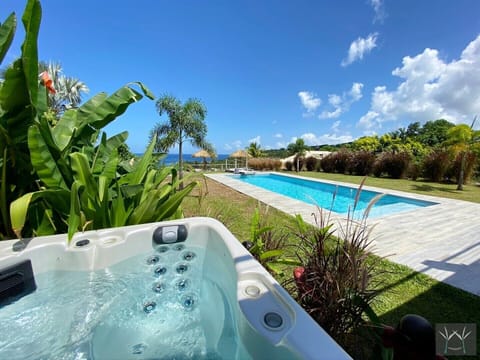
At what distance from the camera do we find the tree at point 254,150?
29.0 meters

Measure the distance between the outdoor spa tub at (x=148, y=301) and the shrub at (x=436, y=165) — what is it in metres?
14.6

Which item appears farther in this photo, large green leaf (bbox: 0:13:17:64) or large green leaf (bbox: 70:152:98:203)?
large green leaf (bbox: 70:152:98:203)

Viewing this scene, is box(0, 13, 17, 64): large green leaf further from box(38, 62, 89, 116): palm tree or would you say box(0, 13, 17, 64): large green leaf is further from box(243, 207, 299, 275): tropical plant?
box(38, 62, 89, 116): palm tree

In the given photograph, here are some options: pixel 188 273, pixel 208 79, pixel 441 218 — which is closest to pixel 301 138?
pixel 208 79

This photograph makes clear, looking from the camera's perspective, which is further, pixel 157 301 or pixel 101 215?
pixel 101 215

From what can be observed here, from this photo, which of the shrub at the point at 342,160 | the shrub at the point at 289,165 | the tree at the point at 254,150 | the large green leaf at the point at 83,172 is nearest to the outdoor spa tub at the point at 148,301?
the large green leaf at the point at 83,172

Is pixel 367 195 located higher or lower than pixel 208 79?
lower

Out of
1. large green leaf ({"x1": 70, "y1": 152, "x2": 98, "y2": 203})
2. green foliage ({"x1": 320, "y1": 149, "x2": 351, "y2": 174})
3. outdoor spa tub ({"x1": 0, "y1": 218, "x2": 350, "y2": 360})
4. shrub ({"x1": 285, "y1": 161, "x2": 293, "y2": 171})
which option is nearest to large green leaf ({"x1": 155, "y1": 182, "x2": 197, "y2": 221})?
outdoor spa tub ({"x1": 0, "y1": 218, "x2": 350, "y2": 360})

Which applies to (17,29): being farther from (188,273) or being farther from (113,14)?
(113,14)

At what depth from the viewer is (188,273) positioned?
2.06m

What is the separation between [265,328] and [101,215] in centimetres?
220

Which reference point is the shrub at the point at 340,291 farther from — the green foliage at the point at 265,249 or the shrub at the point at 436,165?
the shrub at the point at 436,165

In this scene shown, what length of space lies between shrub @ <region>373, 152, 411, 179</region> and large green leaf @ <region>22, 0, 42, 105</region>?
16.8 meters

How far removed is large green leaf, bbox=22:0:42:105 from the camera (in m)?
1.73
